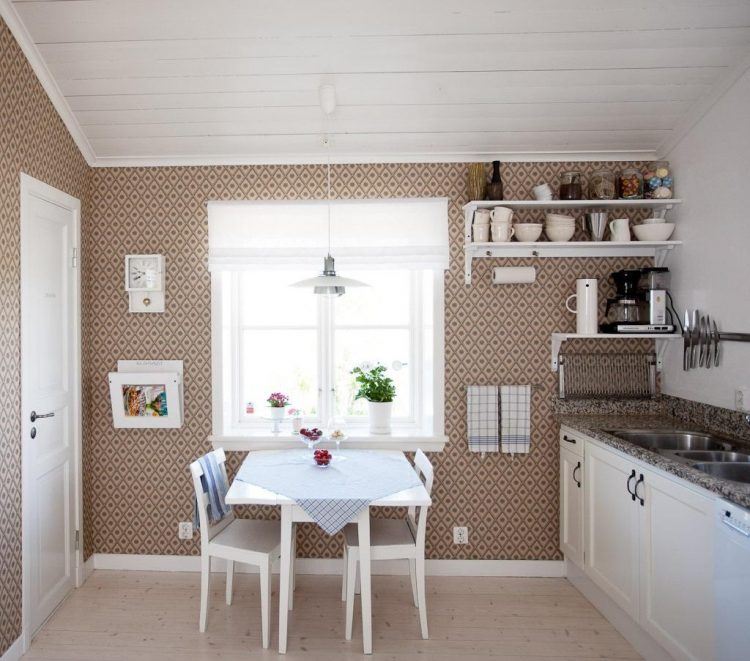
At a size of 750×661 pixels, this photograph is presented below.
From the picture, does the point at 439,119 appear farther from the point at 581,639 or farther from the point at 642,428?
the point at 581,639

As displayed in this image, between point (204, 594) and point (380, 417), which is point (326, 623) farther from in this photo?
point (380, 417)

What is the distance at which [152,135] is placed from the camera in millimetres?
3066

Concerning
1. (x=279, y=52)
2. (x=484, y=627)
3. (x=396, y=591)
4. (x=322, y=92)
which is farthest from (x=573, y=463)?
(x=279, y=52)

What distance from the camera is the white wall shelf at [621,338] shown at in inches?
116

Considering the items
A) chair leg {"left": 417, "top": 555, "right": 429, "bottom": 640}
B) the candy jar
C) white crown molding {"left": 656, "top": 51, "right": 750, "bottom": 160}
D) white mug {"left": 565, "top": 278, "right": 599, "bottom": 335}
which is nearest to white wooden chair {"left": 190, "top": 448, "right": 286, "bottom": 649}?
chair leg {"left": 417, "top": 555, "right": 429, "bottom": 640}

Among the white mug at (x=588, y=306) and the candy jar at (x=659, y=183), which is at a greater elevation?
the candy jar at (x=659, y=183)

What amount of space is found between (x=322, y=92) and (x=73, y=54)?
1.21 meters

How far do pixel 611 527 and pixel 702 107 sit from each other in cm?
219

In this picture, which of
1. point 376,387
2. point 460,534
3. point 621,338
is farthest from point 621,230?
point 460,534

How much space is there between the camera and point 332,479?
2641 mm

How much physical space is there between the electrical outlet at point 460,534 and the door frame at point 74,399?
2190mm

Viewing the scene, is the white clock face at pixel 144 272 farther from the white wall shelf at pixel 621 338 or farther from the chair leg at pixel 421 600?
the white wall shelf at pixel 621 338

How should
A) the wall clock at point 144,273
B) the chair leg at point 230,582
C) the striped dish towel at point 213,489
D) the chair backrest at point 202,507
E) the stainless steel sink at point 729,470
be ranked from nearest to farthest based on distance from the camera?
the stainless steel sink at point 729,470
the chair backrest at point 202,507
the striped dish towel at point 213,489
the chair leg at point 230,582
the wall clock at point 144,273

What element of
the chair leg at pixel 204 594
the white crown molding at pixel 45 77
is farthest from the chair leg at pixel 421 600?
the white crown molding at pixel 45 77
